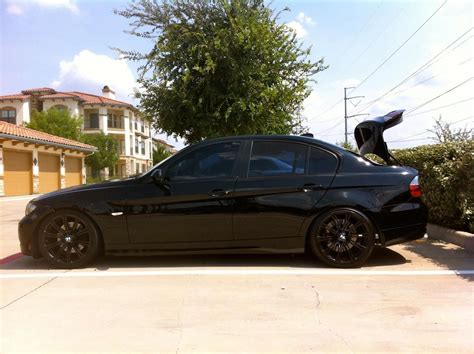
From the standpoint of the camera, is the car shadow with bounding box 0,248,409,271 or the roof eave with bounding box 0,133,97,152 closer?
the car shadow with bounding box 0,248,409,271

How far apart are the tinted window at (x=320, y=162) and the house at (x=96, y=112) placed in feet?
Result: 148

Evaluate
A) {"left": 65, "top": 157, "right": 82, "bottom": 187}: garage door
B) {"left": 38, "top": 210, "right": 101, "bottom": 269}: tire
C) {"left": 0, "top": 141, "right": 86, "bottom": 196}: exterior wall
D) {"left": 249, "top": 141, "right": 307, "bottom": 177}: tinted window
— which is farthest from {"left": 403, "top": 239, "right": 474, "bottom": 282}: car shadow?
{"left": 65, "top": 157, "right": 82, "bottom": 187}: garage door

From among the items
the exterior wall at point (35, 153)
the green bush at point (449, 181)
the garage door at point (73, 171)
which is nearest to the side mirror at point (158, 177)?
the green bush at point (449, 181)

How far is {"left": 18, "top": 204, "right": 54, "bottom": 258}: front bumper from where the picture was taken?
209 inches

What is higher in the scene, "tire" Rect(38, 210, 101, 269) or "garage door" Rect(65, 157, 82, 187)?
"garage door" Rect(65, 157, 82, 187)

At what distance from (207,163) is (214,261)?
1246 millimetres

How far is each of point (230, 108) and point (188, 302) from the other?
269 inches

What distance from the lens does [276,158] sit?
215 inches

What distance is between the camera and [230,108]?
1038 cm

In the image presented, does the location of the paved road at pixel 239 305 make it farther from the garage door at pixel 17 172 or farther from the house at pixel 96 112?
the house at pixel 96 112

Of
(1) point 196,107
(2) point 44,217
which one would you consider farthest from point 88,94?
(2) point 44,217

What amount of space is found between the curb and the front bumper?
5427 millimetres

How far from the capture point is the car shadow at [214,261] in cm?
544

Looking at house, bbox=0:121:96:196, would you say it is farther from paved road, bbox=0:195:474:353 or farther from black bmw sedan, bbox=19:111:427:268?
paved road, bbox=0:195:474:353
